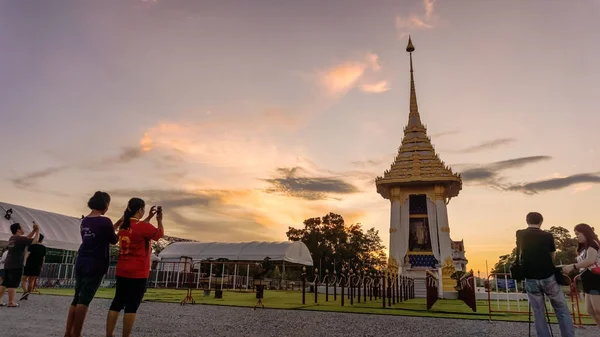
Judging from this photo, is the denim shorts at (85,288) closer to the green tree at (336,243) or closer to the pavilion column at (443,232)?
the pavilion column at (443,232)

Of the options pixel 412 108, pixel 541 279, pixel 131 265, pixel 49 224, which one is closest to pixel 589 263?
pixel 541 279

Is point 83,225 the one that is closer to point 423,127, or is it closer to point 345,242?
point 423,127

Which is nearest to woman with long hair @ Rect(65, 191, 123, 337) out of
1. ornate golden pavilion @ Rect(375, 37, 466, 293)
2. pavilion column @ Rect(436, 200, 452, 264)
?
ornate golden pavilion @ Rect(375, 37, 466, 293)

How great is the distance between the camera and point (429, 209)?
31531 millimetres

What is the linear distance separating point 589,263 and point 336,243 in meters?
39.8

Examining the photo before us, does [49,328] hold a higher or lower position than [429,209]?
lower

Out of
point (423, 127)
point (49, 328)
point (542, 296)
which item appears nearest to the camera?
point (542, 296)

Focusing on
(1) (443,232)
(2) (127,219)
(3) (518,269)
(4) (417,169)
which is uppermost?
(4) (417,169)

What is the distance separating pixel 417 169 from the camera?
1242 inches

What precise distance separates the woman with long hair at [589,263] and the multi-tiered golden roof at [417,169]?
83.0ft

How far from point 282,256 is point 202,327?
22.0m

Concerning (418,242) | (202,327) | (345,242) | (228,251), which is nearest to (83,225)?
(202,327)

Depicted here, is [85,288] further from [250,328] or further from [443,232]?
[443,232]

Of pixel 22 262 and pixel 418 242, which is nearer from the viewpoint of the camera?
pixel 22 262
